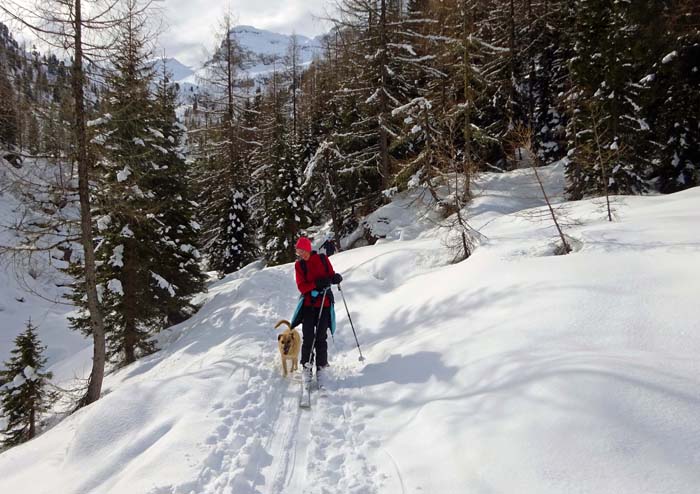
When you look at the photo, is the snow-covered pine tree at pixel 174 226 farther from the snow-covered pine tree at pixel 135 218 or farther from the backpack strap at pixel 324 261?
the backpack strap at pixel 324 261

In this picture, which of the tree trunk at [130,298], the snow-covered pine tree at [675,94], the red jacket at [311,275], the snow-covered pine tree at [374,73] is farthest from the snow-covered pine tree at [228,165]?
the snow-covered pine tree at [675,94]

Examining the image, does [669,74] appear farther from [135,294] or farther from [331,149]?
[135,294]

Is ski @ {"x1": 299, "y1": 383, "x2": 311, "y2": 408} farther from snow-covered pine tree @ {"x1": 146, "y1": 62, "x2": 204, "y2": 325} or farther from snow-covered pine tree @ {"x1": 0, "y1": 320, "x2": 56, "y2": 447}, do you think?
snow-covered pine tree @ {"x1": 0, "y1": 320, "x2": 56, "y2": 447}

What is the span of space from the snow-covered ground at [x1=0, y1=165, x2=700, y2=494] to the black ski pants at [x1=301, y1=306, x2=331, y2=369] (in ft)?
1.39

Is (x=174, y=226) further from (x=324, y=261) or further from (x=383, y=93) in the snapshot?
(x=324, y=261)

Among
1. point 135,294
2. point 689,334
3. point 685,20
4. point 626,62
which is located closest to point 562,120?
point 626,62

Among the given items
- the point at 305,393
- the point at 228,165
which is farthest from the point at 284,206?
the point at 305,393

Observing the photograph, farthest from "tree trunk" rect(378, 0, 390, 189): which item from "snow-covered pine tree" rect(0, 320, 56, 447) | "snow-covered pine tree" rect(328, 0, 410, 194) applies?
"snow-covered pine tree" rect(0, 320, 56, 447)

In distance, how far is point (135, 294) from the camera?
41.7ft

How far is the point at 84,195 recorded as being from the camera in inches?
344

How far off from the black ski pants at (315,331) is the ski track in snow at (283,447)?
1.71ft

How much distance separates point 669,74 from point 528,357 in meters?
15.8

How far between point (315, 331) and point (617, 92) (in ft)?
54.6

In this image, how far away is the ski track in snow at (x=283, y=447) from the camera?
11.4 feet
